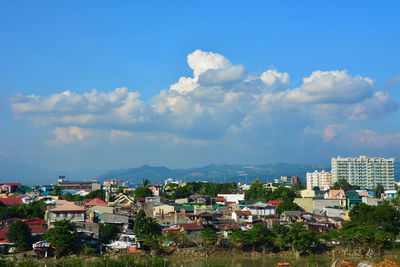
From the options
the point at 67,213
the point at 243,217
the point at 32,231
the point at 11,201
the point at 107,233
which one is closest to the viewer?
the point at 107,233

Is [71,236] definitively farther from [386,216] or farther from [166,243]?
[386,216]

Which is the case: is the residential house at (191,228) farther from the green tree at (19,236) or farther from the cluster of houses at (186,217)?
the green tree at (19,236)

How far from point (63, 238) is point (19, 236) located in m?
3.74

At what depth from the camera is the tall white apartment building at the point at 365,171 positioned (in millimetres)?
93750

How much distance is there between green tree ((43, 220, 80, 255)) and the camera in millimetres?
23658

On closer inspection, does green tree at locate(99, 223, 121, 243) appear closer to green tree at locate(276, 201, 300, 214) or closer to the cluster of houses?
the cluster of houses

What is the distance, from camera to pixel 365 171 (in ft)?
310

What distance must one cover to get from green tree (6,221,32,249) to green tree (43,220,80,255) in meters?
1.92

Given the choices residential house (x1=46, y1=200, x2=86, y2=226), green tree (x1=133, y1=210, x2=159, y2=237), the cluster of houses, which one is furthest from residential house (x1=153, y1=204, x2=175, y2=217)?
residential house (x1=46, y1=200, x2=86, y2=226)

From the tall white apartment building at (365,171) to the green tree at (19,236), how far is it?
80.9 m

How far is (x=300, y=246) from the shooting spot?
85.2 ft

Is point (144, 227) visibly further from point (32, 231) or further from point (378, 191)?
point (378, 191)

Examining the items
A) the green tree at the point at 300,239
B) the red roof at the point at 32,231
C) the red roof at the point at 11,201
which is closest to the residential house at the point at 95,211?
the red roof at the point at 32,231

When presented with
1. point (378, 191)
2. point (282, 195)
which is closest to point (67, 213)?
point (282, 195)
